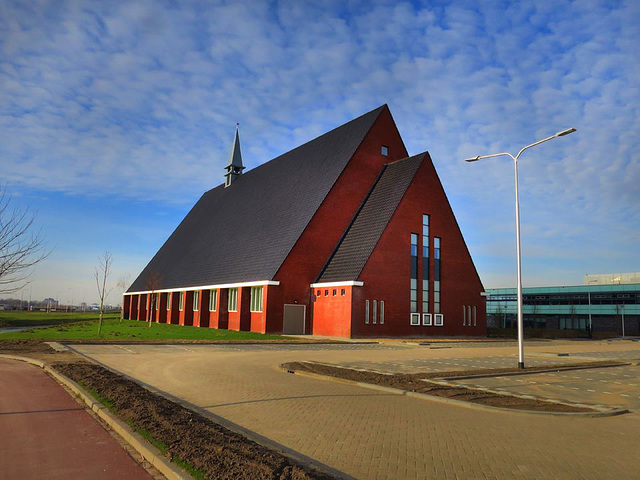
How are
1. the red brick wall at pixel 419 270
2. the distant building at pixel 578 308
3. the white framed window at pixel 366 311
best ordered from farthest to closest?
the distant building at pixel 578 308, the red brick wall at pixel 419 270, the white framed window at pixel 366 311

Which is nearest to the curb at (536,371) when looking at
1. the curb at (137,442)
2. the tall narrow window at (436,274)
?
the curb at (137,442)

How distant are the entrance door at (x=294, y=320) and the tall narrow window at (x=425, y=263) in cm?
1015

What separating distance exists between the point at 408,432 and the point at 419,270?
34.1 meters

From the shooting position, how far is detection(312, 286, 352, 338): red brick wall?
121 ft

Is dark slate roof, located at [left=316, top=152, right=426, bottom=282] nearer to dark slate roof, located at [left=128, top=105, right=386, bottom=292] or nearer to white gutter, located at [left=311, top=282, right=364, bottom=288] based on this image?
white gutter, located at [left=311, top=282, right=364, bottom=288]

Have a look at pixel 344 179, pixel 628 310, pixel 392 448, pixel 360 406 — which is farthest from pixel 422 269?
pixel 628 310

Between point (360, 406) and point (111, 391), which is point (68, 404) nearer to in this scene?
point (111, 391)

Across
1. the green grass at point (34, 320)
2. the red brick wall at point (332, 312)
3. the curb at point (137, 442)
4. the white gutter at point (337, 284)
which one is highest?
the white gutter at point (337, 284)

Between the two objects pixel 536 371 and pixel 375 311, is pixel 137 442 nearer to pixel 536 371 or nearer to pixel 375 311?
pixel 536 371

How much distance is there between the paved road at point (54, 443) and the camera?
612cm

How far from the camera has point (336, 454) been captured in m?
6.87

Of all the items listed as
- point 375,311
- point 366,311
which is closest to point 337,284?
point 366,311

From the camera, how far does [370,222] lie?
41094 mm

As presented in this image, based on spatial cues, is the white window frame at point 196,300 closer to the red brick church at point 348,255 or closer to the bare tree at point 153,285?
the red brick church at point 348,255
